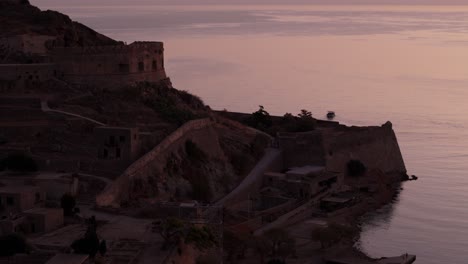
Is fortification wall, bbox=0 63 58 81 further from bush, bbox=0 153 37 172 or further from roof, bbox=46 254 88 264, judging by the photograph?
roof, bbox=46 254 88 264

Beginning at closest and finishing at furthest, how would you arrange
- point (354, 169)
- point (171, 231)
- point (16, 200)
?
point (171, 231)
point (16, 200)
point (354, 169)

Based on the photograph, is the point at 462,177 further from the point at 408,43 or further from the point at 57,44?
the point at 408,43

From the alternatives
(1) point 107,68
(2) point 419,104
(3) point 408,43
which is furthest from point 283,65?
(1) point 107,68

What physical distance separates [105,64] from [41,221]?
41.2ft

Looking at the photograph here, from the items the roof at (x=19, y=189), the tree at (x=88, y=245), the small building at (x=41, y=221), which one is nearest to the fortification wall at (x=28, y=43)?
the roof at (x=19, y=189)

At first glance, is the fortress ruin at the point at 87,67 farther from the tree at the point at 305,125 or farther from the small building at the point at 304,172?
the tree at the point at 305,125

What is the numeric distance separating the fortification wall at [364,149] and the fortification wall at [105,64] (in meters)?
9.12

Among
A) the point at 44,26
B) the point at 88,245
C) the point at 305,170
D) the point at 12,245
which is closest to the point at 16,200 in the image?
the point at 12,245

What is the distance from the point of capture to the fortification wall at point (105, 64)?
37.1 m

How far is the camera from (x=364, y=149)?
44.0 m

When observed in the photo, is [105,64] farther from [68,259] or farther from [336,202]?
[68,259]

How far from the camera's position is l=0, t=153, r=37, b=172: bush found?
30422 millimetres

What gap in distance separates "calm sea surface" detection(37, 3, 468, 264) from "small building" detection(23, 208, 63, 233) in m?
12.2

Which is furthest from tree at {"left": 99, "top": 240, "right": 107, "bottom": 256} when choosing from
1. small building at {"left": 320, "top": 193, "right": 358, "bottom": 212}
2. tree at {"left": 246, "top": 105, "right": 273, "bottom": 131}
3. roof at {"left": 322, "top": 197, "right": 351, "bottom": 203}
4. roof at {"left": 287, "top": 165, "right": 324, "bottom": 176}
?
tree at {"left": 246, "top": 105, "right": 273, "bottom": 131}
